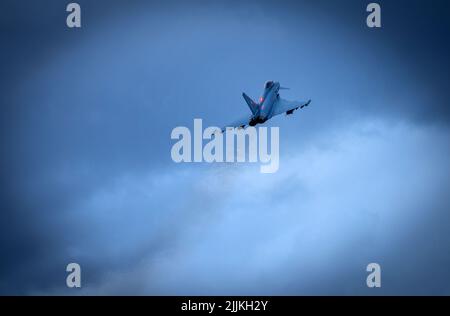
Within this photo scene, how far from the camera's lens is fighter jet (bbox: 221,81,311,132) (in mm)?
60125

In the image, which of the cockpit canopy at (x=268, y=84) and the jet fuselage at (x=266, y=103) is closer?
the jet fuselage at (x=266, y=103)

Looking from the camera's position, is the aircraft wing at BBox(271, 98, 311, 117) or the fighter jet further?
the aircraft wing at BBox(271, 98, 311, 117)

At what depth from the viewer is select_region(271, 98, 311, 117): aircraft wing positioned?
64.1 m

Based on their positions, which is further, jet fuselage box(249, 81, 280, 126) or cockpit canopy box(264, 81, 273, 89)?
cockpit canopy box(264, 81, 273, 89)

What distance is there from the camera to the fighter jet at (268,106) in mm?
60125

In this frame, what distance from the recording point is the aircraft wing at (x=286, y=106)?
210 ft

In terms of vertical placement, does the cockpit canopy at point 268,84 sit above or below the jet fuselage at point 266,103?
above

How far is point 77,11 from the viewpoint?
1937 inches

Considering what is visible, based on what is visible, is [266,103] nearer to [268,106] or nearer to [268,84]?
[268,106]

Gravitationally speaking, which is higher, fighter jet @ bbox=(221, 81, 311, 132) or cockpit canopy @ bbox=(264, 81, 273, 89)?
cockpit canopy @ bbox=(264, 81, 273, 89)

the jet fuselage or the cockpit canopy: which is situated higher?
the cockpit canopy

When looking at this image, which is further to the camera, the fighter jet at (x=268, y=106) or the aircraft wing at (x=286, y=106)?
the aircraft wing at (x=286, y=106)
